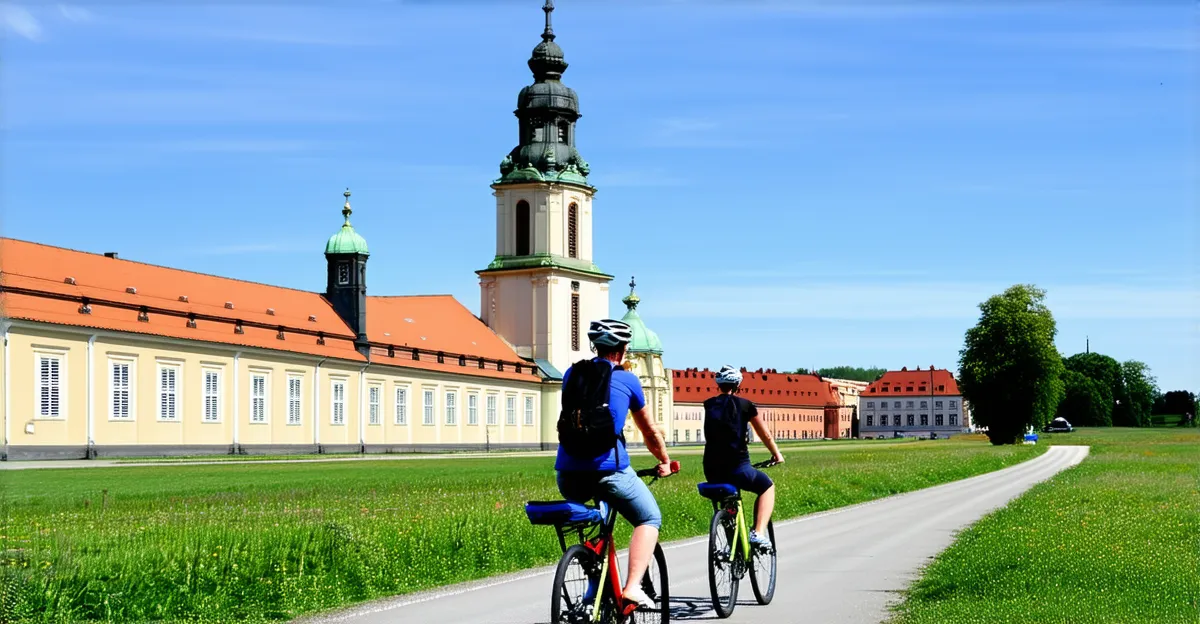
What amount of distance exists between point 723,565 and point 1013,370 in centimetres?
9439

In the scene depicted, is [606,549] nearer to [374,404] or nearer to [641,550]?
[641,550]

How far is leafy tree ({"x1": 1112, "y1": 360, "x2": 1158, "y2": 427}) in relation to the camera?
195250 mm

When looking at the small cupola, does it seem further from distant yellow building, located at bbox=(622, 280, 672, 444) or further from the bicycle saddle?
the bicycle saddle

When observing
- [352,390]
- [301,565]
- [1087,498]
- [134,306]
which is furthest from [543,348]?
[301,565]

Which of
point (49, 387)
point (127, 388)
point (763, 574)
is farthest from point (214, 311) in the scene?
point (763, 574)

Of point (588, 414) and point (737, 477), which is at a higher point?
point (588, 414)

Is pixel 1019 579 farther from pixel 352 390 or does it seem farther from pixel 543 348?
pixel 543 348

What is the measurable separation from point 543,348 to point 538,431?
20.4ft

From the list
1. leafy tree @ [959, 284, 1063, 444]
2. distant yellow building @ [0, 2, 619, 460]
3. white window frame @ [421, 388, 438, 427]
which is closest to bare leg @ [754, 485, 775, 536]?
distant yellow building @ [0, 2, 619, 460]

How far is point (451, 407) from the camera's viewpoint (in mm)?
96062

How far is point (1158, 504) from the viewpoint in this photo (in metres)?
25.2

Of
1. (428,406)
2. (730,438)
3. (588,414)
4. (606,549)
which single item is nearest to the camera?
(588,414)

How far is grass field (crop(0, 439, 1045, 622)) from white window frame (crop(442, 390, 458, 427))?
64.8 meters

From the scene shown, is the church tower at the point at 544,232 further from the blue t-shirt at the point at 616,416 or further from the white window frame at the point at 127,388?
the blue t-shirt at the point at 616,416
